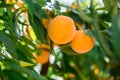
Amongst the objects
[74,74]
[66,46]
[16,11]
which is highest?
[16,11]

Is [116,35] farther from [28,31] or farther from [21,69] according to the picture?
[28,31]

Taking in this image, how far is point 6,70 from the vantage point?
24.4 inches

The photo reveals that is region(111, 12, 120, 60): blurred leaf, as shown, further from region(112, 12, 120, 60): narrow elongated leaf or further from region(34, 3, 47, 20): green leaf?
region(34, 3, 47, 20): green leaf

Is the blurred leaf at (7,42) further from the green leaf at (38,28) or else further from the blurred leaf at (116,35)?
the blurred leaf at (116,35)

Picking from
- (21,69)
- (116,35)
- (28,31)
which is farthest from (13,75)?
(116,35)

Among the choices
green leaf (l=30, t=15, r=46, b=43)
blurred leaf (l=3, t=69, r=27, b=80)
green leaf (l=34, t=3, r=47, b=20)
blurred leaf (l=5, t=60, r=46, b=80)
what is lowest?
blurred leaf (l=3, t=69, r=27, b=80)

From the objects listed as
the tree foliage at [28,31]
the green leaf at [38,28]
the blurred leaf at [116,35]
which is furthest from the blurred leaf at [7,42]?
the blurred leaf at [116,35]

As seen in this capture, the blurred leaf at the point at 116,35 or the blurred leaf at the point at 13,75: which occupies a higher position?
the blurred leaf at the point at 116,35

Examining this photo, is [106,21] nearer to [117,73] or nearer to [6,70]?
[6,70]

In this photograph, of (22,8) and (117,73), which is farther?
(117,73)

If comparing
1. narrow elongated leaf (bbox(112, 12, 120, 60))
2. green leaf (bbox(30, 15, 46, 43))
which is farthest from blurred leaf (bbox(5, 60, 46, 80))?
narrow elongated leaf (bbox(112, 12, 120, 60))

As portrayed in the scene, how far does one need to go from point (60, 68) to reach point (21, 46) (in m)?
0.65

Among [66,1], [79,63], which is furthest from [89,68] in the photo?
[66,1]

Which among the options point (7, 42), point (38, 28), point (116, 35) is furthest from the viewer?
point (38, 28)
